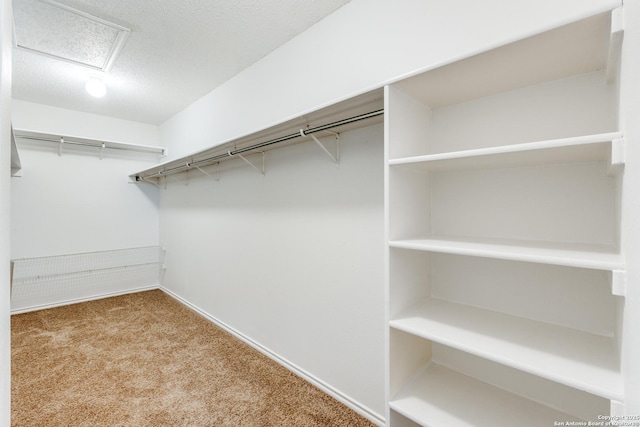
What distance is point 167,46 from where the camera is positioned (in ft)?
7.33

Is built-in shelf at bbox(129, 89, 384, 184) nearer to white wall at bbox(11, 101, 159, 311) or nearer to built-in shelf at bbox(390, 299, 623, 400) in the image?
built-in shelf at bbox(390, 299, 623, 400)

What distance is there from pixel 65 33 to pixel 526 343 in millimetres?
3326

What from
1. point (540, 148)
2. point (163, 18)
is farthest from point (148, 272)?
point (540, 148)

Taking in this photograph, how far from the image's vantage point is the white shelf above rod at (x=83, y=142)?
10.2 feet

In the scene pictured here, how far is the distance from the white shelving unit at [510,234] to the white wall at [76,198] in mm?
4271

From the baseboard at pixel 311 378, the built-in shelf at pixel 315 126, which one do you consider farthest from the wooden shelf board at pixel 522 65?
the baseboard at pixel 311 378

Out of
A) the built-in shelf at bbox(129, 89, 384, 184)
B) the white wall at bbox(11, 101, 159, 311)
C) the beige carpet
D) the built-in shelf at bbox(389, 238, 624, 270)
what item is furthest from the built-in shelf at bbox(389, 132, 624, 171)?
the white wall at bbox(11, 101, 159, 311)

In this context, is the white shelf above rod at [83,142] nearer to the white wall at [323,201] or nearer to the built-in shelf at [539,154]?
the white wall at [323,201]

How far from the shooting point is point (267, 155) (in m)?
2.32

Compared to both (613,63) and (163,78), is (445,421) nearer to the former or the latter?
(613,63)

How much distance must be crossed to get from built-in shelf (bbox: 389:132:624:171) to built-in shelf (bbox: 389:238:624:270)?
26 cm

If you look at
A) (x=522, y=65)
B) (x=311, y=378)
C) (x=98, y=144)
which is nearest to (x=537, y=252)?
(x=522, y=65)

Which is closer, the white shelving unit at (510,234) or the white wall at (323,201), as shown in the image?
the white shelving unit at (510,234)

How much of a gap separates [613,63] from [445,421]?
1.29 m
